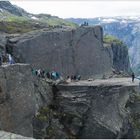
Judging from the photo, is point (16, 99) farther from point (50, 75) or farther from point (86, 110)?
point (86, 110)

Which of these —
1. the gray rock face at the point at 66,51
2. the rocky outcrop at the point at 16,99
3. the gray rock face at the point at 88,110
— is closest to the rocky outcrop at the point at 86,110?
the gray rock face at the point at 88,110

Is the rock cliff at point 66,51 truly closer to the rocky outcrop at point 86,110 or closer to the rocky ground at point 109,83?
the rocky ground at point 109,83

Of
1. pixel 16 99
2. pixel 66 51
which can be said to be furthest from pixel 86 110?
pixel 16 99

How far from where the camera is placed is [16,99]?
53.7m

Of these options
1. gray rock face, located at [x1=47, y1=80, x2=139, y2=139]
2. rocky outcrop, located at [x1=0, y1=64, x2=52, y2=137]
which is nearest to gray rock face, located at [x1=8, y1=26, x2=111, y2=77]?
gray rock face, located at [x1=47, y1=80, x2=139, y2=139]

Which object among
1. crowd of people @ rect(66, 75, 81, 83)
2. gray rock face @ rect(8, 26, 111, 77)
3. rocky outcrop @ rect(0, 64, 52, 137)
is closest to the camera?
rocky outcrop @ rect(0, 64, 52, 137)

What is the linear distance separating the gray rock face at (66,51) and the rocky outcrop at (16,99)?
14220 millimetres

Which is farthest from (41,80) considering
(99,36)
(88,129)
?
(99,36)

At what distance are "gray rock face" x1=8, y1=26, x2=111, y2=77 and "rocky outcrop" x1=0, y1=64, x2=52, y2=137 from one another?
14.2 meters

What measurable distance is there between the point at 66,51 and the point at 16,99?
26395 millimetres

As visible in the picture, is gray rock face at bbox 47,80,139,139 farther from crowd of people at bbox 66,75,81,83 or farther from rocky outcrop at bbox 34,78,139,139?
crowd of people at bbox 66,75,81,83

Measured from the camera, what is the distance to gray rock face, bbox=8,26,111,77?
70125 mm

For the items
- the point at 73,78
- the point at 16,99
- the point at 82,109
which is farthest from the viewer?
the point at 73,78

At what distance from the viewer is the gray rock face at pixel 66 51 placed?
70125mm
